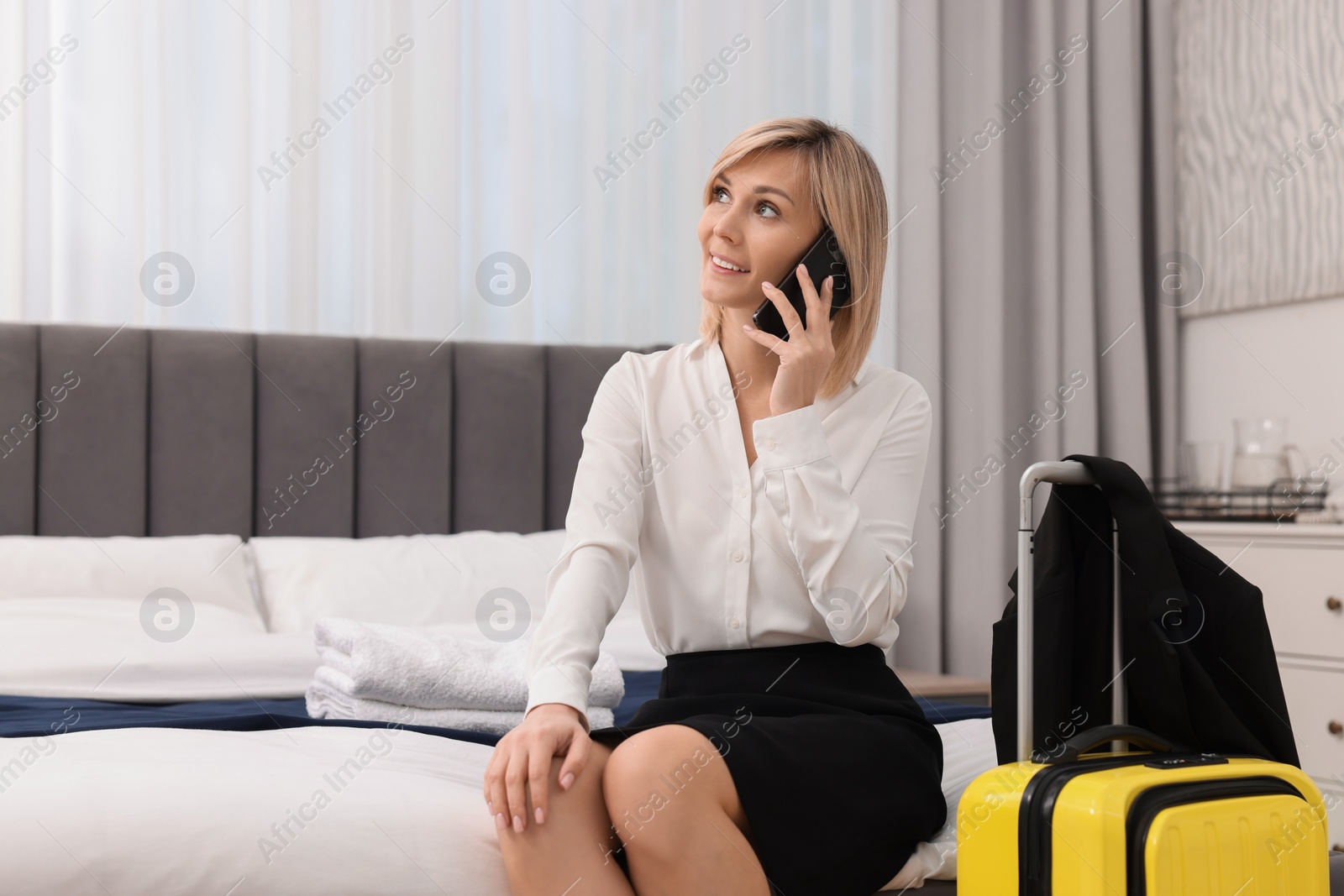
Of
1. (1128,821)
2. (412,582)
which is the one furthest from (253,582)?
(1128,821)

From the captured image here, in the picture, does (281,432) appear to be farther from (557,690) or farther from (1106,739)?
(1106,739)

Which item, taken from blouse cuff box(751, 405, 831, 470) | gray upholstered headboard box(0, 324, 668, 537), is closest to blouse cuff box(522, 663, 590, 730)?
blouse cuff box(751, 405, 831, 470)

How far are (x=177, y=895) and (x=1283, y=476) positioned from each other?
2.80 meters

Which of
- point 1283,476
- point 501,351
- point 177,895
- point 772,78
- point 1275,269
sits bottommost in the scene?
point 177,895

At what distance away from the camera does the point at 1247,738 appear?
1194mm

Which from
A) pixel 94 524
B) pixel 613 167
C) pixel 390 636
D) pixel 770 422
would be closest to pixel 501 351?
pixel 613 167

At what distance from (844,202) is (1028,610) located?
1.96ft

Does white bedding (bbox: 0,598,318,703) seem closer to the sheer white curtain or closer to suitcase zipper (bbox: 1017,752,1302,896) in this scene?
the sheer white curtain

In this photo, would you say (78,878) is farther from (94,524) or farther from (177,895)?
(94,524)

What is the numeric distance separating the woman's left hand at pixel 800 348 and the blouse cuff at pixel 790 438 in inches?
0.8

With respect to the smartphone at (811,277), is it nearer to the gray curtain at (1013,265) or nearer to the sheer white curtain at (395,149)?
the sheer white curtain at (395,149)

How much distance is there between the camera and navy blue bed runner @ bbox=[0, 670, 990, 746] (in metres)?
1.56

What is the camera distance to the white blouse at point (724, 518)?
1289 mm

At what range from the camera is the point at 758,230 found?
4.86 ft
